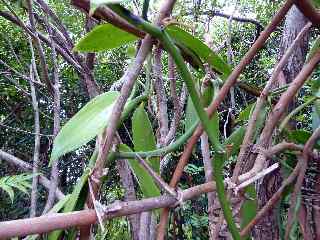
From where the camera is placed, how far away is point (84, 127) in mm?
318

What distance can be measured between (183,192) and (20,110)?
2346mm

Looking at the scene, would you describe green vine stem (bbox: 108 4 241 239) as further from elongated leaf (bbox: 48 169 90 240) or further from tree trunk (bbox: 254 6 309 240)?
tree trunk (bbox: 254 6 309 240)

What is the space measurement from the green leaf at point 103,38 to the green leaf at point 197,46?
0.03 meters

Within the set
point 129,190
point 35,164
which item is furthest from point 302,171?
point 35,164

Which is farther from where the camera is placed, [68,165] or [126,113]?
[68,165]

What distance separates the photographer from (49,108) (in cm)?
241

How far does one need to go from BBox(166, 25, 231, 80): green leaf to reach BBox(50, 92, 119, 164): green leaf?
2.6 inches

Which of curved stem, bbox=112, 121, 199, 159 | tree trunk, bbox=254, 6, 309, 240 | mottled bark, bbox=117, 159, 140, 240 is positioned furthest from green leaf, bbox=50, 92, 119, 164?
mottled bark, bbox=117, 159, 140, 240

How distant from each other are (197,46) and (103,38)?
2.9 inches

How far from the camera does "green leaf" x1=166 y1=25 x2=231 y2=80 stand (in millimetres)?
338

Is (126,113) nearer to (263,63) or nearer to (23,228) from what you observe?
(23,228)

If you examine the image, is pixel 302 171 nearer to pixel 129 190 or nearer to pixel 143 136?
pixel 143 136

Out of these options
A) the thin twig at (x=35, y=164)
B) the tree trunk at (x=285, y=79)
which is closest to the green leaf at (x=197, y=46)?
the tree trunk at (x=285, y=79)

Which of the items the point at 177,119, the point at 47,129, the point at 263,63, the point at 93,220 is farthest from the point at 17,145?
the point at 93,220
